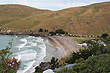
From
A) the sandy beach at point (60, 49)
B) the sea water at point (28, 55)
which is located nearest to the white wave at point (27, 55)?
the sea water at point (28, 55)

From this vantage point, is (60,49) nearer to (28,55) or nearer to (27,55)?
(28,55)

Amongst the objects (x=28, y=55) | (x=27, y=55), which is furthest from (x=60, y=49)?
(x=27, y=55)

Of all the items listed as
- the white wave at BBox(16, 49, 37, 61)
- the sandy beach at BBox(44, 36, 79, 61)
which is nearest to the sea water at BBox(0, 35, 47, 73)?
the white wave at BBox(16, 49, 37, 61)

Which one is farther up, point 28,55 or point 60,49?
point 60,49

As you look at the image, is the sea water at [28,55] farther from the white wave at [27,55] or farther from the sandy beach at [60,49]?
the sandy beach at [60,49]

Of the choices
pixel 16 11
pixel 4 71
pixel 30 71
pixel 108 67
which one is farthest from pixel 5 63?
pixel 16 11

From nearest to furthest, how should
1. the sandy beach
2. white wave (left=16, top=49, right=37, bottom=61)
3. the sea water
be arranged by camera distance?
the sea water, white wave (left=16, top=49, right=37, bottom=61), the sandy beach

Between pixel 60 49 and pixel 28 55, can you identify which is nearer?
pixel 28 55

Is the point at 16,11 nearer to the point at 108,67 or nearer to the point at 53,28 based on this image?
the point at 53,28

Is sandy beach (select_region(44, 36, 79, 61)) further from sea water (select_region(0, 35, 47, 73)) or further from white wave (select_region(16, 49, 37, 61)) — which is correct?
white wave (select_region(16, 49, 37, 61))

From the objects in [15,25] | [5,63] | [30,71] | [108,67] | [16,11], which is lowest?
[30,71]

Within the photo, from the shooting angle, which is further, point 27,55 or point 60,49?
point 60,49
